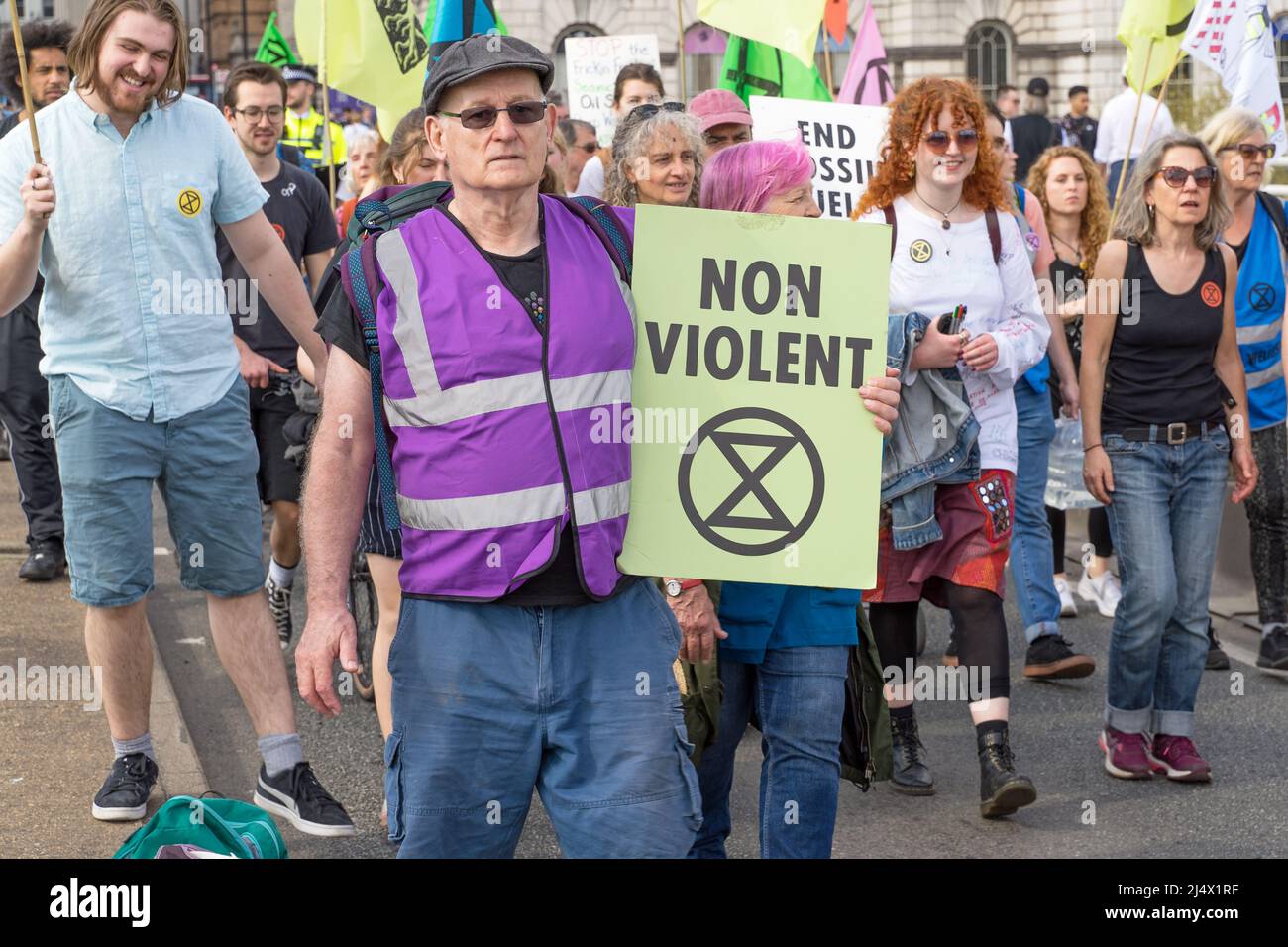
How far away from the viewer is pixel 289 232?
7.00 m

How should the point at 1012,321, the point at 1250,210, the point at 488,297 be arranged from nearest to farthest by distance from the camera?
the point at 488,297
the point at 1012,321
the point at 1250,210

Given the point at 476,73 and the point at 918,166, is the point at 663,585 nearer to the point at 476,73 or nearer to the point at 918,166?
the point at 476,73

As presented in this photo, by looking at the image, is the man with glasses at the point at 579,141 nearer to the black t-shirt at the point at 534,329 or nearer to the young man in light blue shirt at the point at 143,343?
the young man in light blue shirt at the point at 143,343

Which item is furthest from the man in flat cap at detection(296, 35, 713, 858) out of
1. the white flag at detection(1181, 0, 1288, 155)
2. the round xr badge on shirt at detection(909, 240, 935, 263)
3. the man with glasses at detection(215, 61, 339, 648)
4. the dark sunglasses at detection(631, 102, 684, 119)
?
the white flag at detection(1181, 0, 1288, 155)

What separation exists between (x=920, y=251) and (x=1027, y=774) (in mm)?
1774

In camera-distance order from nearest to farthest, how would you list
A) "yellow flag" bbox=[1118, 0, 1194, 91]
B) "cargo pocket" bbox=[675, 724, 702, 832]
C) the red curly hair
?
"cargo pocket" bbox=[675, 724, 702, 832]
the red curly hair
"yellow flag" bbox=[1118, 0, 1194, 91]

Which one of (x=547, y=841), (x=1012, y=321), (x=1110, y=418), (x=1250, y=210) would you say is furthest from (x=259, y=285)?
(x=1250, y=210)

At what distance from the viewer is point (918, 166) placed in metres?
5.54

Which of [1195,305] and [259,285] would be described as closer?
[259,285]

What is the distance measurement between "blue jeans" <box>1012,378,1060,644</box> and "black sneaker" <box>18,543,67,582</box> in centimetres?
417

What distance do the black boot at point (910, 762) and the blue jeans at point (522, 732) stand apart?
8.23 ft

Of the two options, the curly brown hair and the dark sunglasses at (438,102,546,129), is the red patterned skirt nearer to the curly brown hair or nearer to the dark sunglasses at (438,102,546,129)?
the dark sunglasses at (438,102,546,129)

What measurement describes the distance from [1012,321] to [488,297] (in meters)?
2.68

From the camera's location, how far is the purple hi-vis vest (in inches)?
126
